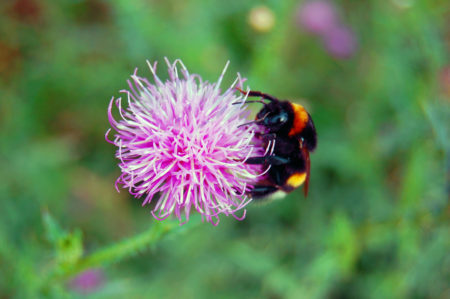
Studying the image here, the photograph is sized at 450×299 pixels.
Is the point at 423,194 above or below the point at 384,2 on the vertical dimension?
below

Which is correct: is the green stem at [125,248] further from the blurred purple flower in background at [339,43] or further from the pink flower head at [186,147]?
the blurred purple flower in background at [339,43]

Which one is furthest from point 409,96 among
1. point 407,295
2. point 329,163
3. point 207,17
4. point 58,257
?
point 58,257

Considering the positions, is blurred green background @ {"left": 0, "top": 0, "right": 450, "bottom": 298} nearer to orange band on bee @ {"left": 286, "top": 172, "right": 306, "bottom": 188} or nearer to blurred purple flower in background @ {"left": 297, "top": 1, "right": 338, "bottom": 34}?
blurred purple flower in background @ {"left": 297, "top": 1, "right": 338, "bottom": 34}

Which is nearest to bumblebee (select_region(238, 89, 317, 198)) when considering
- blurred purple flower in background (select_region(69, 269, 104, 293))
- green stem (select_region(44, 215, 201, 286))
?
green stem (select_region(44, 215, 201, 286))

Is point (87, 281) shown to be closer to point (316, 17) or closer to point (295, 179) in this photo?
point (295, 179)

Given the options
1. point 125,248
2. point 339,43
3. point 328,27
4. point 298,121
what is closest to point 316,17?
point 328,27

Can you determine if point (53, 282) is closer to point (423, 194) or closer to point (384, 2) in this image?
point (423, 194)

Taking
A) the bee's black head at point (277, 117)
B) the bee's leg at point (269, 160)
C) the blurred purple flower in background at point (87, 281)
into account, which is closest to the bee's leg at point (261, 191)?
the bee's leg at point (269, 160)
